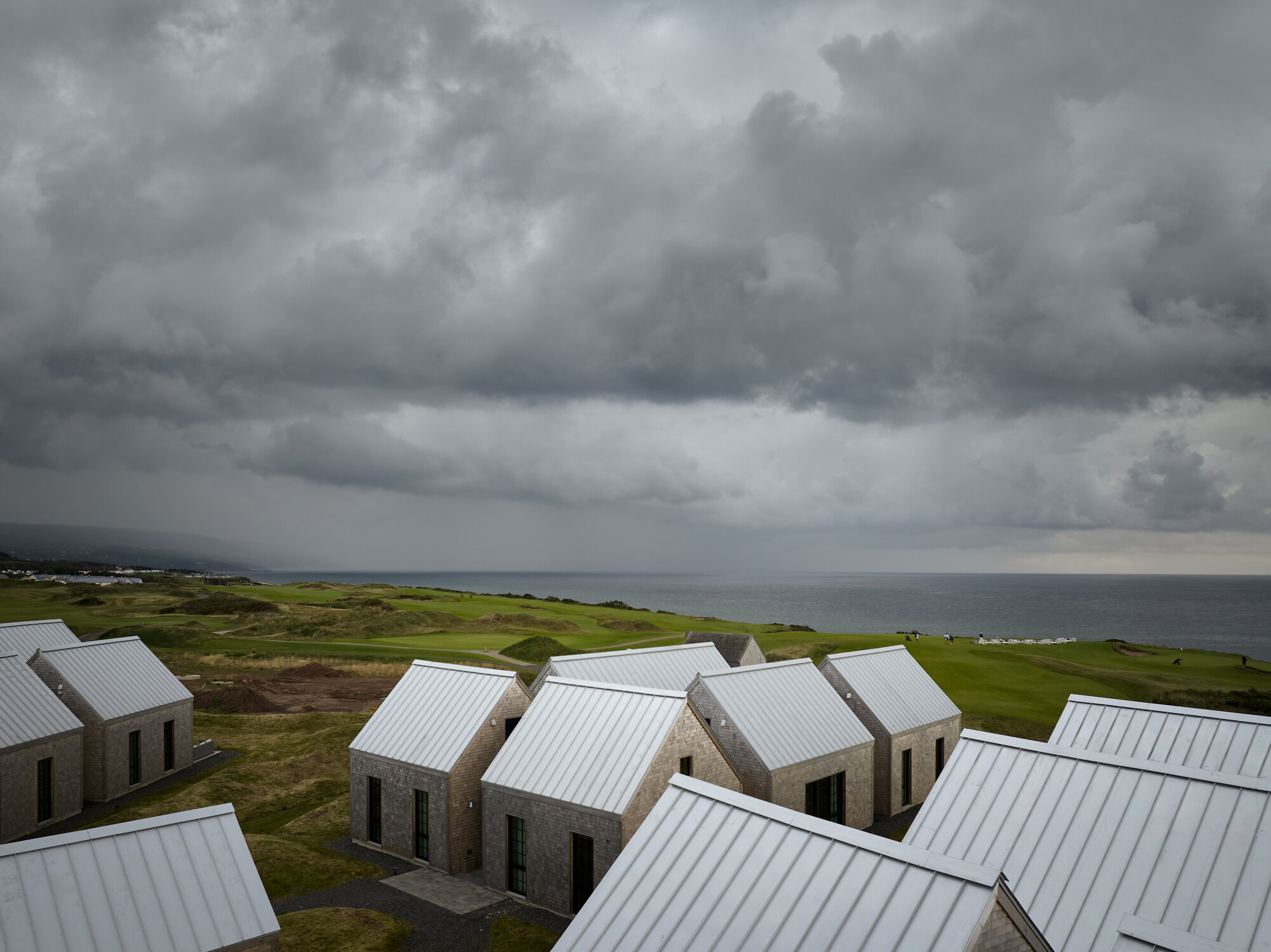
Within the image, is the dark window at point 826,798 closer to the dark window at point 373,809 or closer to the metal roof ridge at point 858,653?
the metal roof ridge at point 858,653

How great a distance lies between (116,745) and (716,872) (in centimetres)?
3281

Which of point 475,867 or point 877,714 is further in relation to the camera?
point 877,714

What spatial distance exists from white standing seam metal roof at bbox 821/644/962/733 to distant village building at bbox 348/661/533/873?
524 inches

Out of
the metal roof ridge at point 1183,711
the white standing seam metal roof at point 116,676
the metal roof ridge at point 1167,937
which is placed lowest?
the white standing seam metal roof at point 116,676

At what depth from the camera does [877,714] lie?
29.5 m

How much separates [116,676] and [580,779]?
26.1 m

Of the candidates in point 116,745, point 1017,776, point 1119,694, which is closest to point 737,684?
point 1017,776

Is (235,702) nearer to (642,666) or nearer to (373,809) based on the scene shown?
(373,809)

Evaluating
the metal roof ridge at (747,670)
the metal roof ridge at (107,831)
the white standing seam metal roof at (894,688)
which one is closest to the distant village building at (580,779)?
the metal roof ridge at (747,670)

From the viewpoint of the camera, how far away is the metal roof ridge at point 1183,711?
1670 centimetres

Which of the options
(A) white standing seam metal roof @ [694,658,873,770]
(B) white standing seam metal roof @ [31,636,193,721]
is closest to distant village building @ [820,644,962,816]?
(A) white standing seam metal roof @ [694,658,873,770]

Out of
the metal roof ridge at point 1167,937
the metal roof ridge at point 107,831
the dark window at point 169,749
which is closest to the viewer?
the metal roof ridge at point 1167,937

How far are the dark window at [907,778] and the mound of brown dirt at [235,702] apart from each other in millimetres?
37222

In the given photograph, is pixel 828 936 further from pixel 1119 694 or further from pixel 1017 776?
pixel 1119 694
